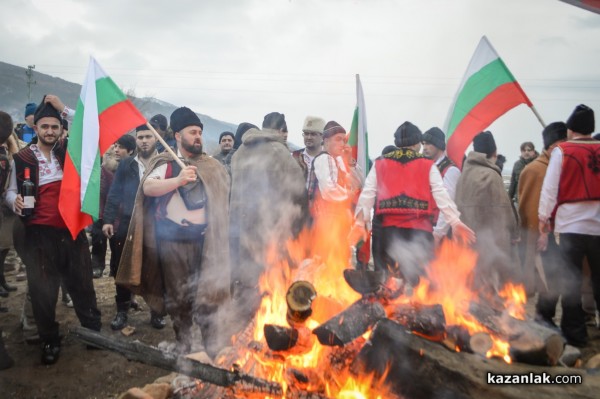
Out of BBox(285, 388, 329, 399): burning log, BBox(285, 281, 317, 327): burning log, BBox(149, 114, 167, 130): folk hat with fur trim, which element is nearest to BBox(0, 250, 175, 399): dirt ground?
BBox(285, 281, 317, 327): burning log

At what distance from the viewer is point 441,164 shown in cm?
593

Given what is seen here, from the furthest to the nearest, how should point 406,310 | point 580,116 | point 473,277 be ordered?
point 473,277 < point 580,116 < point 406,310

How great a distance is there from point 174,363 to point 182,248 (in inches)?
64.8

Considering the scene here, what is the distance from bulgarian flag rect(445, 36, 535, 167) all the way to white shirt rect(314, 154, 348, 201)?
1.65 meters

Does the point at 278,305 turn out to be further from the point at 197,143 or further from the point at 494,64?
the point at 494,64

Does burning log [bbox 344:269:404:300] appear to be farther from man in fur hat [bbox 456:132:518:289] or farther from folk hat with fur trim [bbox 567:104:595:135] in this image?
folk hat with fur trim [bbox 567:104:595:135]

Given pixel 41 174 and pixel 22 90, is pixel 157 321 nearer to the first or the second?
pixel 41 174

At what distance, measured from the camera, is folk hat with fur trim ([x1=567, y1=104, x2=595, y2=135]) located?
175 inches

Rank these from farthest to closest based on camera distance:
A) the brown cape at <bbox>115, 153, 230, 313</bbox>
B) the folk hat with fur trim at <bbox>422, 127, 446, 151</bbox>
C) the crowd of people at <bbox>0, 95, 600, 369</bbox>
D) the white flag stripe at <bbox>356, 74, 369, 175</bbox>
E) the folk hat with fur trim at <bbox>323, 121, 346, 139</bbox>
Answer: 1. the white flag stripe at <bbox>356, 74, 369, 175</bbox>
2. the folk hat with fur trim at <bbox>422, 127, 446, 151</bbox>
3. the folk hat with fur trim at <bbox>323, 121, 346, 139</bbox>
4. the crowd of people at <bbox>0, 95, 600, 369</bbox>
5. the brown cape at <bbox>115, 153, 230, 313</bbox>

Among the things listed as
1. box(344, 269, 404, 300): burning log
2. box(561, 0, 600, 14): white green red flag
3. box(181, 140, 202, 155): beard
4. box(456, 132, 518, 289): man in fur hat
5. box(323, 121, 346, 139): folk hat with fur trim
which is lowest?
box(344, 269, 404, 300): burning log

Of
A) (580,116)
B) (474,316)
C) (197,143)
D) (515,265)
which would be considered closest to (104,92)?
(197,143)

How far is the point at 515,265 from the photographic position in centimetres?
584

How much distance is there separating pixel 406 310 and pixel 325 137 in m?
2.86

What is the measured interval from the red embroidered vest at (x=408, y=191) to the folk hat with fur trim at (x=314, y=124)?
74.1 inches
